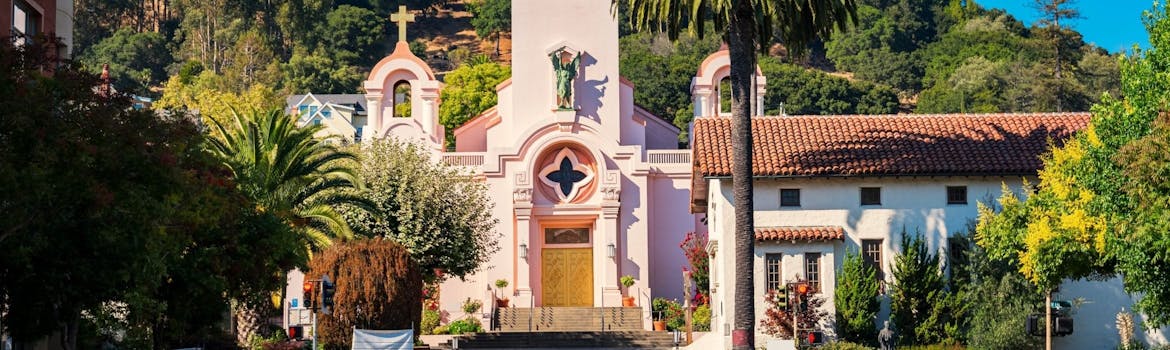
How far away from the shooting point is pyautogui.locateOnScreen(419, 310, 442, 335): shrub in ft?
185

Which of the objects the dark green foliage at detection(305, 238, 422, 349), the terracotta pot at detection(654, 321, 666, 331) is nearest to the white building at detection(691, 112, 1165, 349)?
the dark green foliage at detection(305, 238, 422, 349)

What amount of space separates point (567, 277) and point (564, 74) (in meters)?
7.18

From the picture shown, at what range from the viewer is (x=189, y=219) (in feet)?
104

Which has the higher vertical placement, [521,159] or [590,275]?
[521,159]

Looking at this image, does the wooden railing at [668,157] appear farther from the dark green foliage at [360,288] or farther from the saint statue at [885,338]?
the saint statue at [885,338]

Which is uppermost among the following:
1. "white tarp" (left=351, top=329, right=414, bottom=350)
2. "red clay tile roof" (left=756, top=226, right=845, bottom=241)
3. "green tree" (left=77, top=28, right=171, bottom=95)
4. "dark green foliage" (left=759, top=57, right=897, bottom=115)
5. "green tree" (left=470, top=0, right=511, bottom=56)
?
"green tree" (left=470, top=0, right=511, bottom=56)

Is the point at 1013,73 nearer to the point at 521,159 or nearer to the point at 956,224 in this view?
the point at 521,159

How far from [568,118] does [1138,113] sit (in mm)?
29871

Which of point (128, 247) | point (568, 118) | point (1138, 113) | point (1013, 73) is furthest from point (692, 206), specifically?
point (1013, 73)

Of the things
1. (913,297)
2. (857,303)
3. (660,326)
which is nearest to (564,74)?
(660,326)

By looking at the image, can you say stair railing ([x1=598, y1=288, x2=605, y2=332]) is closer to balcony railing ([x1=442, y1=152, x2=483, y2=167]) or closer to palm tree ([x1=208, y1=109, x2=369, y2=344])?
balcony railing ([x1=442, y1=152, x2=483, y2=167])

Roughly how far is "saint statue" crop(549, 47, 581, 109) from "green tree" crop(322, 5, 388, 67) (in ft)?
265

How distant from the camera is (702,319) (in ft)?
178

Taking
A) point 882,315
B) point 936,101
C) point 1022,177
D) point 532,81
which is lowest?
point 882,315
